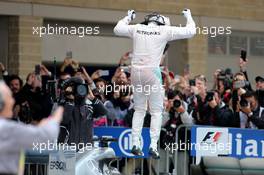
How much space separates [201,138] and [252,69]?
858 cm

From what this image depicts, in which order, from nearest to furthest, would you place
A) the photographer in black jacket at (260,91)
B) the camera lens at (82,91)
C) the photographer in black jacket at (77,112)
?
1. the photographer in black jacket at (77,112)
2. the camera lens at (82,91)
3. the photographer in black jacket at (260,91)

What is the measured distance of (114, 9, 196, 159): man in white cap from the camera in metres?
13.1

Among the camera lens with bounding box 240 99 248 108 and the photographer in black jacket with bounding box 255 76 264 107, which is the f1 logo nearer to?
the camera lens with bounding box 240 99 248 108

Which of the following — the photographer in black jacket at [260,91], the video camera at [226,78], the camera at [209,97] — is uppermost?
the video camera at [226,78]

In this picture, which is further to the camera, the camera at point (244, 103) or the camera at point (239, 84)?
the camera at point (239, 84)

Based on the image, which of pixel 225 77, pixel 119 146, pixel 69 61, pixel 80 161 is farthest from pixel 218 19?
pixel 80 161

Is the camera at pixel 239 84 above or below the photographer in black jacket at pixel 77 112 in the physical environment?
above

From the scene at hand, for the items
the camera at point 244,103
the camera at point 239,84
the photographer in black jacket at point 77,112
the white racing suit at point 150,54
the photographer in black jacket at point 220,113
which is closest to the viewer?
the white racing suit at point 150,54

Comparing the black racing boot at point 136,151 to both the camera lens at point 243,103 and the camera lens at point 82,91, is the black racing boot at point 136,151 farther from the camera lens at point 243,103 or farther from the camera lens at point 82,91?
the camera lens at point 243,103

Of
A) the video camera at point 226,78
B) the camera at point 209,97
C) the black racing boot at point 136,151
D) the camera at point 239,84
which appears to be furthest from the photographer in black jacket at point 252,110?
the black racing boot at point 136,151

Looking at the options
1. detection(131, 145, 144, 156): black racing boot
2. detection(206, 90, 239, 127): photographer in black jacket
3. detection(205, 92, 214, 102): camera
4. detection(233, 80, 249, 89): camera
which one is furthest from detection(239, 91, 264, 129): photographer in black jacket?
detection(131, 145, 144, 156): black racing boot

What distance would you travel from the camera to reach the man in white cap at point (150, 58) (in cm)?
1308

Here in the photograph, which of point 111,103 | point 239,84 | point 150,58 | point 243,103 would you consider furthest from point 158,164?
point 150,58

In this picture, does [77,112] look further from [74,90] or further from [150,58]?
[150,58]
